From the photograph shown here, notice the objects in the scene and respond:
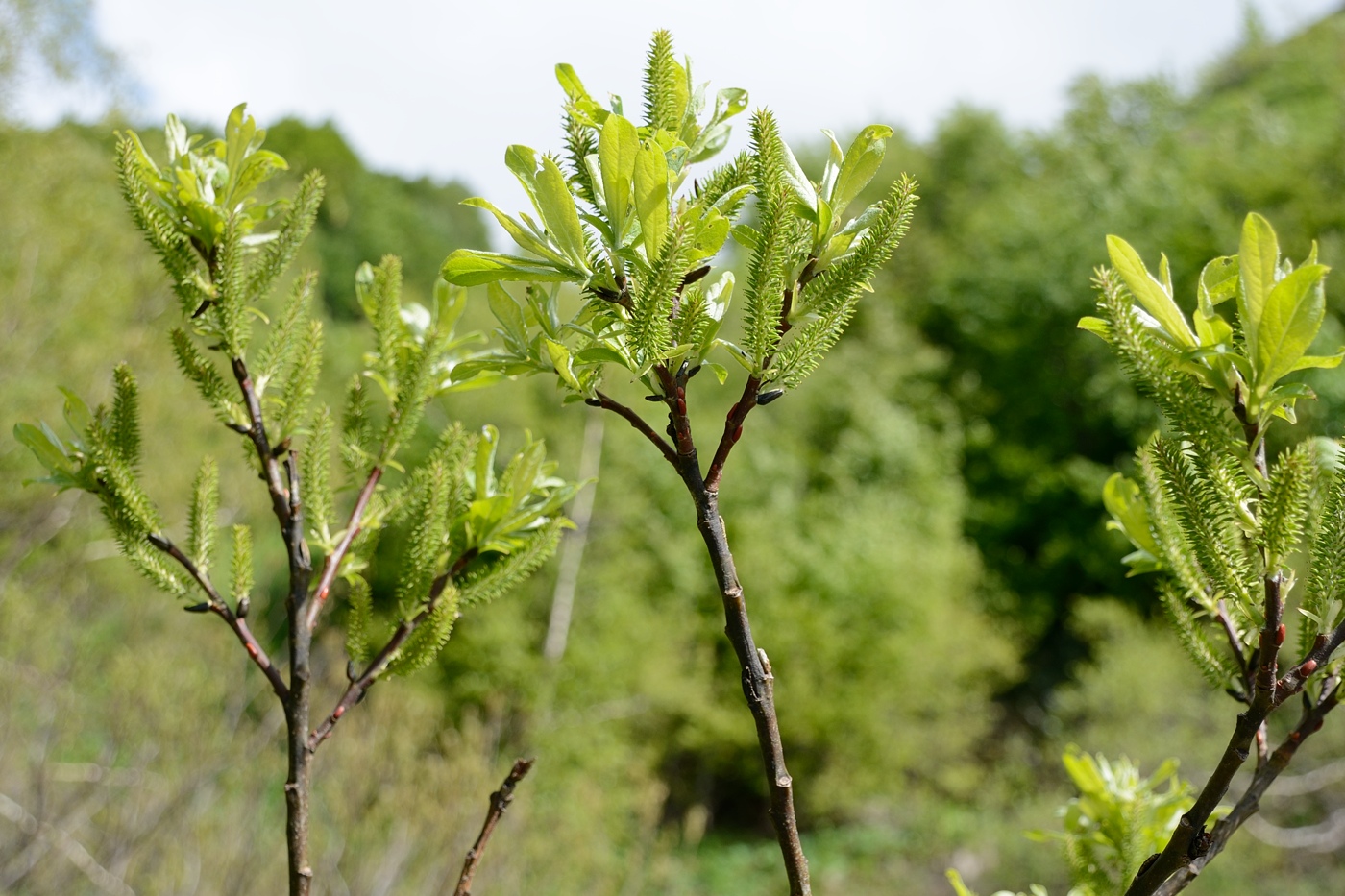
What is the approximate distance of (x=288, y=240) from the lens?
1.01 metres

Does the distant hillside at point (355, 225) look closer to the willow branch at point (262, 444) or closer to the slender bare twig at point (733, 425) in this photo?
the willow branch at point (262, 444)

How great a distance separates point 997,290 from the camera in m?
17.8

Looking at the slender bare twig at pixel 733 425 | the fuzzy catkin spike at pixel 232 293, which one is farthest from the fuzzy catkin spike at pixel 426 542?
the slender bare twig at pixel 733 425

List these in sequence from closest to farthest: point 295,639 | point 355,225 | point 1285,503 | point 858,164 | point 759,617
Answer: point 1285,503, point 858,164, point 295,639, point 759,617, point 355,225

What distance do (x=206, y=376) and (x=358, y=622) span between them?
0.30 m

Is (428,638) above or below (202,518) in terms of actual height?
below

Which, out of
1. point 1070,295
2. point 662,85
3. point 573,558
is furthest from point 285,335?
point 1070,295

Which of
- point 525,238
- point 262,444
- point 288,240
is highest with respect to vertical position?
point 288,240

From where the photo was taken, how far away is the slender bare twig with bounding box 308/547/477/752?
948mm

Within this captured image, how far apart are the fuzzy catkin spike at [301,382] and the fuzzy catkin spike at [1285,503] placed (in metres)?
0.87

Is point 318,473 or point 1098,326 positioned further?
point 318,473

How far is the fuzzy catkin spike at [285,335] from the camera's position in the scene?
3.40ft

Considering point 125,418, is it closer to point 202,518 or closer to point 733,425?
point 202,518

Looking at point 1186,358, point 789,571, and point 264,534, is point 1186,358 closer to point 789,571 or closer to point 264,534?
point 789,571
